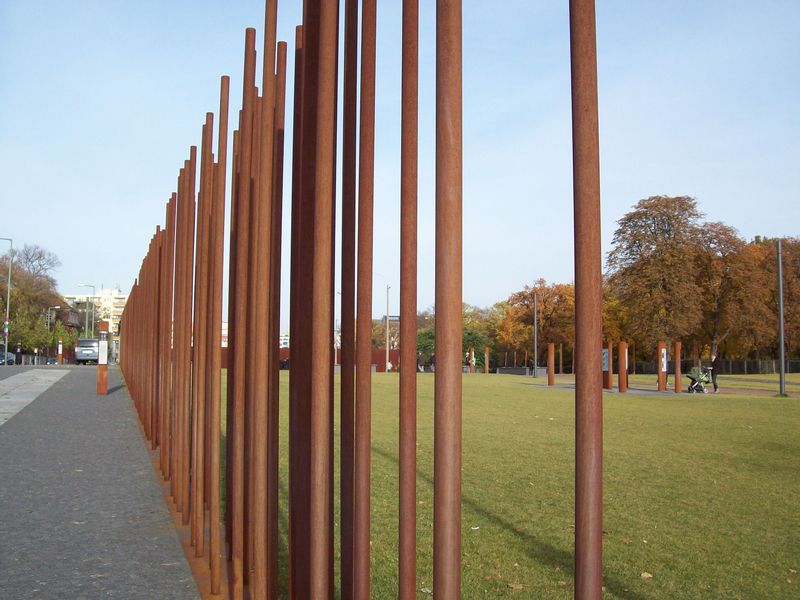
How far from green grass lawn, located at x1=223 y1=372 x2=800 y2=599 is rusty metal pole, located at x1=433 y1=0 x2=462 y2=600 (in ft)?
8.12

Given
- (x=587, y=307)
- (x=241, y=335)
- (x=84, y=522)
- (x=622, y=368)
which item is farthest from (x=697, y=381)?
(x=587, y=307)

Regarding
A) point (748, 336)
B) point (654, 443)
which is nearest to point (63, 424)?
point (654, 443)

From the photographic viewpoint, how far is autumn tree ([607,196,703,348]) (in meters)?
50.7

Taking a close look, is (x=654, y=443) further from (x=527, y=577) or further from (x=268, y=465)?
(x=268, y=465)

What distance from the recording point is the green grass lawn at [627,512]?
4469 millimetres

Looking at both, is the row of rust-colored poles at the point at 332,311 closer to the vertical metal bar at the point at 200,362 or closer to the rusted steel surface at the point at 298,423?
the rusted steel surface at the point at 298,423

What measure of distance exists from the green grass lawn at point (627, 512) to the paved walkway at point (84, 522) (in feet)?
2.83

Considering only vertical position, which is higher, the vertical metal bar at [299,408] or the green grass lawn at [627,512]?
the vertical metal bar at [299,408]

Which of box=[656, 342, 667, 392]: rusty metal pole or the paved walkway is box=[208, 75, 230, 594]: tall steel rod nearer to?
the paved walkway

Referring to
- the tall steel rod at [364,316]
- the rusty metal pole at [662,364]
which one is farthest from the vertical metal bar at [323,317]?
the rusty metal pole at [662,364]

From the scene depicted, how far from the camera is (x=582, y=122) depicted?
1553 mm

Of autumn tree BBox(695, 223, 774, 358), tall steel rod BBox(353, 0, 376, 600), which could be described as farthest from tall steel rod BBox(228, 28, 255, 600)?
autumn tree BBox(695, 223, 774, 358)

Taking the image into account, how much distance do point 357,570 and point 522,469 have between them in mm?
6765

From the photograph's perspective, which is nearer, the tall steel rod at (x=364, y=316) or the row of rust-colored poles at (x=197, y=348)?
the tall steel rod at (x=364, y=316)
